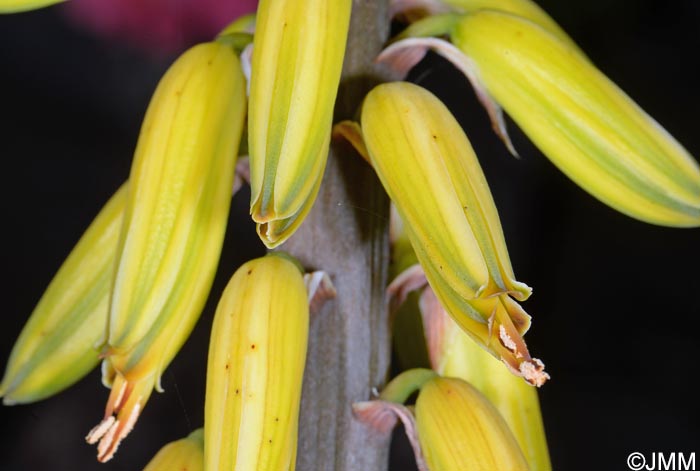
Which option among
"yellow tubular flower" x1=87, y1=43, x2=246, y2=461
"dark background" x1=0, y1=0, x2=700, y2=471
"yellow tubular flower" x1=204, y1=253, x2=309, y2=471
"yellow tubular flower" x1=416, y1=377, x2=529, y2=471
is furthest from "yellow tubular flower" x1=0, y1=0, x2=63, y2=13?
"dark background" x1=0, y1=0, x2=700, y2=471

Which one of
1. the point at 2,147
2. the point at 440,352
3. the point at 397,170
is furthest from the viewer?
the point at 2,147

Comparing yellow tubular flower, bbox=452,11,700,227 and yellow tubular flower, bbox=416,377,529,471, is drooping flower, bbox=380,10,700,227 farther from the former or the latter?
yellow tubular flower, bbox=416,377,529,471

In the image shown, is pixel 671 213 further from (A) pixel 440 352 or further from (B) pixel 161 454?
(B) pixel 161 454

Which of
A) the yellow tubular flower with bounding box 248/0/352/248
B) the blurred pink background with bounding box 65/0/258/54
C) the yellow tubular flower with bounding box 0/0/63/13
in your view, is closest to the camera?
the yellow tubular flower with bounding box 248/0/352/248

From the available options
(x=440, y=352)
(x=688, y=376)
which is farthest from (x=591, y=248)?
(x=440, y=352)

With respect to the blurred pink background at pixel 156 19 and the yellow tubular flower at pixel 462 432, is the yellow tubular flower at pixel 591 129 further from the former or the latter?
the blurred pink background at pixel 156 19
